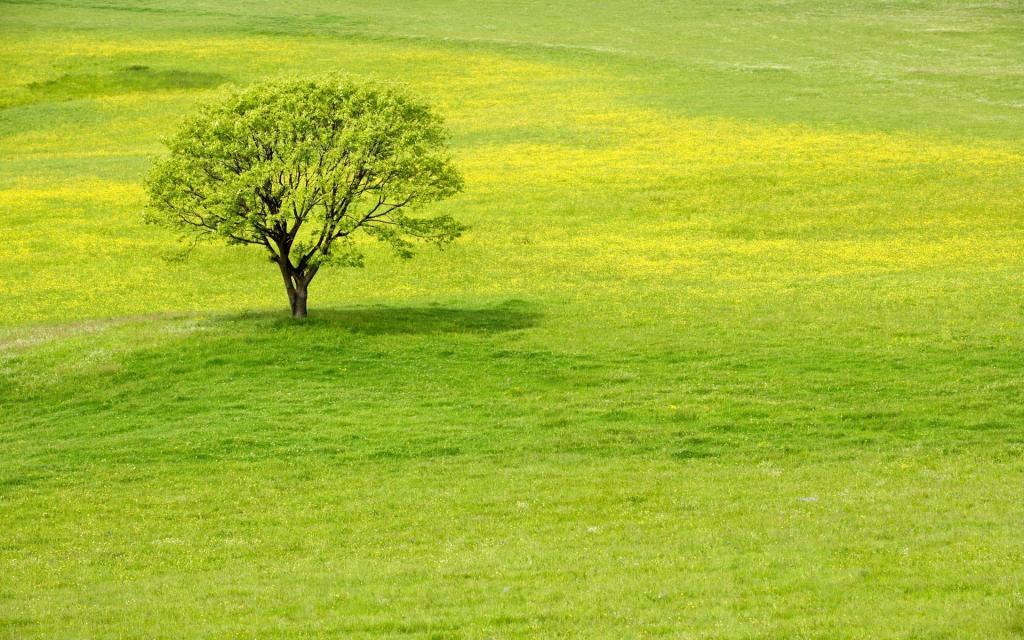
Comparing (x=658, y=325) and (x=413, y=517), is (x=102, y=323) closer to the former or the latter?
(x=658, y=325)

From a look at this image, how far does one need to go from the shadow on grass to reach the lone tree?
5.01ft

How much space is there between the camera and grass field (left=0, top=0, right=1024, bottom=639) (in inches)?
751

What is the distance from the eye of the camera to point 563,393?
36344 millimetres

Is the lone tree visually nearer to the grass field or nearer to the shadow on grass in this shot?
the shadow on grass

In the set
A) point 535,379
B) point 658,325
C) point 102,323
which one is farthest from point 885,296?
point 102,323

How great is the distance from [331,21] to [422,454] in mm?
105553

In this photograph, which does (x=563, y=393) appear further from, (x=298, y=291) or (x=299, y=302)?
(x=298, y=291)

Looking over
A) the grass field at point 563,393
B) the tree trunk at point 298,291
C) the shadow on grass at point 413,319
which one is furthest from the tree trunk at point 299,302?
the grass field at point 563,393

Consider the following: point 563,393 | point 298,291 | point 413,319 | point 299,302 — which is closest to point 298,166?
point 298,291

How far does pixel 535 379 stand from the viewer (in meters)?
37.9

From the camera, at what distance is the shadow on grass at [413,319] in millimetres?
43688

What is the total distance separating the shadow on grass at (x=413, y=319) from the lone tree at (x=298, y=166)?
5.01 feet

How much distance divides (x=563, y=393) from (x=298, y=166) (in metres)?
14.4

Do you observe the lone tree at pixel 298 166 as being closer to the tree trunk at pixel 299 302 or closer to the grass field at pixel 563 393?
the tree trunk at pixel 299 302
